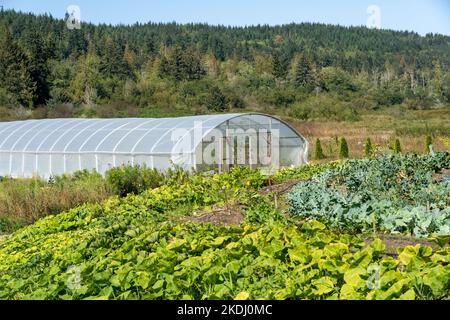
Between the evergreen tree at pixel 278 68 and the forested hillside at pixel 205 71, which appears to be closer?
the forested hillside at pixel 205 71

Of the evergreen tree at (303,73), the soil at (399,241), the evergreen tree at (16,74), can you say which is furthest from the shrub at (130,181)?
the evergreen tree at (303,73)

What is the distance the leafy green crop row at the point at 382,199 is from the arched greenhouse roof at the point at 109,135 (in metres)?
5.30

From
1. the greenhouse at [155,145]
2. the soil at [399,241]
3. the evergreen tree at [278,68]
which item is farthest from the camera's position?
the evergreen tree at [278,68]

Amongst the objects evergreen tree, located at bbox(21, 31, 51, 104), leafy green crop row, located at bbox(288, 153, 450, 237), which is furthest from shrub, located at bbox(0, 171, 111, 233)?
evergreen tree, located at bbox(21, 31, 51, 104)

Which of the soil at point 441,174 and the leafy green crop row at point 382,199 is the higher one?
the leafy green crop row at point 382,199

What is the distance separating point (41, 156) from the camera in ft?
55.2

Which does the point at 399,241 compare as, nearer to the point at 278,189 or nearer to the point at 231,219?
the point at 231,219

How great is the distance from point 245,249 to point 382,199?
11.2 ft

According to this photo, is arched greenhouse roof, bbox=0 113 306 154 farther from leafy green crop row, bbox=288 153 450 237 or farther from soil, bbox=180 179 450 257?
soil, bbox=180 179 450 257

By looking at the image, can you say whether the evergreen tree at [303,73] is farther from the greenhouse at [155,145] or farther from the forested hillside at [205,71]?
the greenhouse at [155,145]

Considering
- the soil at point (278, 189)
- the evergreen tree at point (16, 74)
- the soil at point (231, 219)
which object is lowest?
the soil at point (278, 189)

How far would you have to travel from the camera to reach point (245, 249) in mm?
4129

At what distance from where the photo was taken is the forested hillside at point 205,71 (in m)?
45.0
